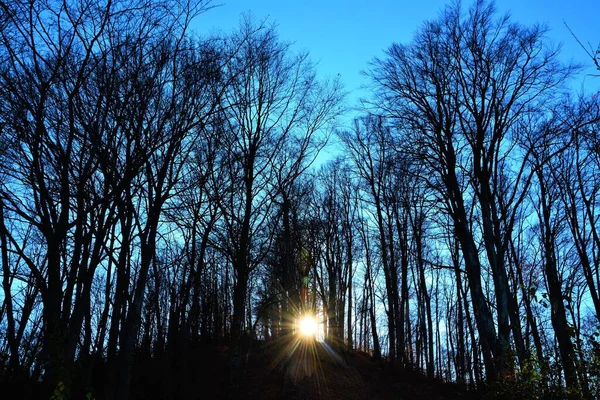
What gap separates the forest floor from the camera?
15.1 meters

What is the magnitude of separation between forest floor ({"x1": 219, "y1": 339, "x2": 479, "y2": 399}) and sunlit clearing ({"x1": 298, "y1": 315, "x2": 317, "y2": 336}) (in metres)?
0.50

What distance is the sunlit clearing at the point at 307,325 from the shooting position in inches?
815

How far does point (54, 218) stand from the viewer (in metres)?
6.51

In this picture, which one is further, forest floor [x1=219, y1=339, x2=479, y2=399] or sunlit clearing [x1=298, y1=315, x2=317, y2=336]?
sunlit clearing [x1=298, y1=315, x2=317, y2=336]

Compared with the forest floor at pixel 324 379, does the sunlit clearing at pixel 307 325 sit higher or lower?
higher

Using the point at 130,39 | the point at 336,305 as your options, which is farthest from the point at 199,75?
the point at 336,305

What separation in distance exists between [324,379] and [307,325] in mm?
4643

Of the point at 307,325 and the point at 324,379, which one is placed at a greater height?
the point at 307,325

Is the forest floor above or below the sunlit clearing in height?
below

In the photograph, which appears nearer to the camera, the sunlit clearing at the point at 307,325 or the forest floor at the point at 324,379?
the forest floor at the point at 324,379

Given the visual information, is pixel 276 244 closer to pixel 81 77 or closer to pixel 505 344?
pixel 505 344

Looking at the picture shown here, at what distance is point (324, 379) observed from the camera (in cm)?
1655

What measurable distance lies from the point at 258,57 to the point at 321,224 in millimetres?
12886

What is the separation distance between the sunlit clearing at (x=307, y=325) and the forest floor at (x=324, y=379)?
505 millimetres
